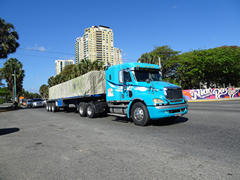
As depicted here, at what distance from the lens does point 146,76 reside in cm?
868

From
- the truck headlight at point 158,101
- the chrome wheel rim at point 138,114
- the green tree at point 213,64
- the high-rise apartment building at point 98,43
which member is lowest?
the chrome wheel rim at point 138,114

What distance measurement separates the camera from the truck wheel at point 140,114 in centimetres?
740

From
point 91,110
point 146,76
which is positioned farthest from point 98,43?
point 146,76

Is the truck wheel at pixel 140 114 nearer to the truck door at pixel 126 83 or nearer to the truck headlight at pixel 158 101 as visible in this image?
the truck headlight at pixel 158 101

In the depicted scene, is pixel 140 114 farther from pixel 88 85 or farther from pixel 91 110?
pixel 88 85

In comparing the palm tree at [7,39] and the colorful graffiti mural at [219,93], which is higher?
the palm tree at [7,39]

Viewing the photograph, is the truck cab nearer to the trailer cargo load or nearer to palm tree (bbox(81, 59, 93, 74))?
the trailer cargo load

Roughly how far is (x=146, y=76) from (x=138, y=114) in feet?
6.49

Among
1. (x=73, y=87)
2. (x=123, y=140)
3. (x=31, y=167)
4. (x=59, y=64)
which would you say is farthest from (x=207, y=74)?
(x=59, y=64)

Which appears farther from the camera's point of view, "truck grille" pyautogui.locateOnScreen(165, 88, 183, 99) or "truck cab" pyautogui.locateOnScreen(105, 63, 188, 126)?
"truck grille" pyautogui.locateOnScreen(165, 88, 183, 99)

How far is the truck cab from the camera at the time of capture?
722 centimetres

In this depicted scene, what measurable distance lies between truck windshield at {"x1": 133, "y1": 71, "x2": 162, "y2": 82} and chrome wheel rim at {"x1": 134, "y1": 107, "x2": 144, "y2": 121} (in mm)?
1443

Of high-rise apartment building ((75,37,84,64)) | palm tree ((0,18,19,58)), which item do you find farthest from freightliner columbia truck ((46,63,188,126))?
high-rise apartment building ((75,37,84,64))

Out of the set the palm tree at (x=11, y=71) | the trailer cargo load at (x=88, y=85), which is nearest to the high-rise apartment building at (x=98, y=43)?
the palm tree at (x=11, y=71)
